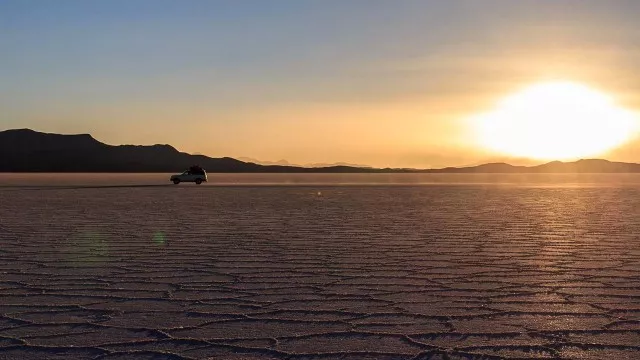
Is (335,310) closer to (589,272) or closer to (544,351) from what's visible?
(544,351)

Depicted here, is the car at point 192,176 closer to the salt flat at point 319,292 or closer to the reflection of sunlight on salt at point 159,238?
the salt flat at point 319,292

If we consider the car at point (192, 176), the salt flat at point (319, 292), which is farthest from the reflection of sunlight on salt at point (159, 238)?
the car at point (192, 176)

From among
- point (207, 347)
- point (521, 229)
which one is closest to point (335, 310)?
point (207, 347)

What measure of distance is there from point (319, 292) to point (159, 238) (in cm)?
608

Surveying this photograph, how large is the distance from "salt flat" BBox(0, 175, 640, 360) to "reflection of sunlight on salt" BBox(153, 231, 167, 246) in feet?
0.11

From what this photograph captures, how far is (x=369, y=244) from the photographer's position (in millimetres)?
12078

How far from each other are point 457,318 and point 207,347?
2078 millimetres

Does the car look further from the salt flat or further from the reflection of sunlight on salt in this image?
the reflection of sunlight on salt

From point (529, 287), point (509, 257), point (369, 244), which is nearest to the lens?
point (529, 287)

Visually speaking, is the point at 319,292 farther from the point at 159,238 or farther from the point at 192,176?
the point at 192,176

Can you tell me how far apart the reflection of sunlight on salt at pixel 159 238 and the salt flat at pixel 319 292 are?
0.03m

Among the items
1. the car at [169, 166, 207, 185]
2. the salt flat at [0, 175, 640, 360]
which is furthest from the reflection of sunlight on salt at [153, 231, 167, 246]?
the car at [169, 166, 207, 185]

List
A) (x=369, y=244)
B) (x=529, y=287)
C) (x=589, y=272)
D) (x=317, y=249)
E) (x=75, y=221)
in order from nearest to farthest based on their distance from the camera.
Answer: (x=529, y=287)
(x=589, y=272)
(x=317, y=249)
(x=369, y=244)
(x=75, y=221)

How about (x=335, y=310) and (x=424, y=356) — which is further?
(x=335, y=310)
